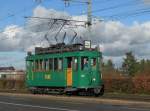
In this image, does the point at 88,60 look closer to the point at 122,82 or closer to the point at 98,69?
the point at 98,69

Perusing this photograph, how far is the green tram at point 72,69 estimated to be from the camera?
1447 inches

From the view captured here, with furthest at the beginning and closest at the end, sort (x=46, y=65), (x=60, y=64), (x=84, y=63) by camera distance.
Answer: (x=46, y=65)
(x=60, y=64)
(x=84, y=63)

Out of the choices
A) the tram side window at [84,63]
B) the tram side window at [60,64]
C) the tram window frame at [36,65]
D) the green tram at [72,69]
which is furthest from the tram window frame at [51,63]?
the tram side window at [84,63]

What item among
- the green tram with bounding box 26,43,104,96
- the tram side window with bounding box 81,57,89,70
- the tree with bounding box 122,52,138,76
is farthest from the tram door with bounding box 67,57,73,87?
the tree with bounding box 122,52,138,76

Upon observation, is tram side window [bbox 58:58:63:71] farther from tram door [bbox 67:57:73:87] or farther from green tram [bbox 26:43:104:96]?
tram door [bbox 67:57:73:87]

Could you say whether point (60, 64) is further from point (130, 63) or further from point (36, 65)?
point (130, 63)

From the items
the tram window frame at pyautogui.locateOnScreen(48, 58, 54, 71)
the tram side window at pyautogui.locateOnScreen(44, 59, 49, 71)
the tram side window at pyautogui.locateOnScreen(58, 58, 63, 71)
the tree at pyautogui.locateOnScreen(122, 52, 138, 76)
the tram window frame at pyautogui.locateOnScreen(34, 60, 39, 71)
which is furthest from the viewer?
the tree at pyautogui.locateOnScreen(122, 52, 138, 76)

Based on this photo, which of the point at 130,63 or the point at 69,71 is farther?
the point at 130,63

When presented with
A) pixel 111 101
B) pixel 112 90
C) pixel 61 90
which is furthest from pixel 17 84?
pixel 111 101

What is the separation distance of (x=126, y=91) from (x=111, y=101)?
15.6 meters

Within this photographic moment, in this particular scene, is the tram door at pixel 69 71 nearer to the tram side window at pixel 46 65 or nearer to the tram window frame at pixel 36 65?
the tram side window at pixel 46 65

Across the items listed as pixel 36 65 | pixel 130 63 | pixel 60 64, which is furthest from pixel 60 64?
pixel 130 63

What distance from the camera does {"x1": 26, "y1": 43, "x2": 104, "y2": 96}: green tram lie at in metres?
36.8

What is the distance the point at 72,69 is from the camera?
3703cm
